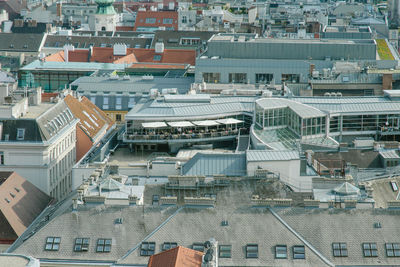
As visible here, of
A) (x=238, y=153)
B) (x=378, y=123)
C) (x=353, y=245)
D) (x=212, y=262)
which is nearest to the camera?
(x=212, y=262)

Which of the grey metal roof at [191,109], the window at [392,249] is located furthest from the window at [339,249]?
the grey metal roof at [191,109]

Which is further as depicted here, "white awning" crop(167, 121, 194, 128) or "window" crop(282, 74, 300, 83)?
"window" crop(282, 74, 300, 83)

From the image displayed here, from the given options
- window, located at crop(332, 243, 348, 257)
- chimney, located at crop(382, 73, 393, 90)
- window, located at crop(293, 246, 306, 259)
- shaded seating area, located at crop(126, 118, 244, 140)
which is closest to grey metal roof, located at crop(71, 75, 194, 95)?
chimney, located at crop(382, 73, 393, 90)

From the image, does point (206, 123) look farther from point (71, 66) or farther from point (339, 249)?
point (71, 66)

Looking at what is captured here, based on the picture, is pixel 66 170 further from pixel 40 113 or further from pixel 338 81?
pixel 338 81

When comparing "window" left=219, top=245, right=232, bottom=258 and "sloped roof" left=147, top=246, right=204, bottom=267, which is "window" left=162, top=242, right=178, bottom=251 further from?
"sloped roof" left=147, top=246, right=204, bottom=267

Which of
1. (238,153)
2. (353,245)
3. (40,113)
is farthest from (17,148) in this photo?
(353,245)

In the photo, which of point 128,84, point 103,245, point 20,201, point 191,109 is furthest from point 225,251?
point 128,84
